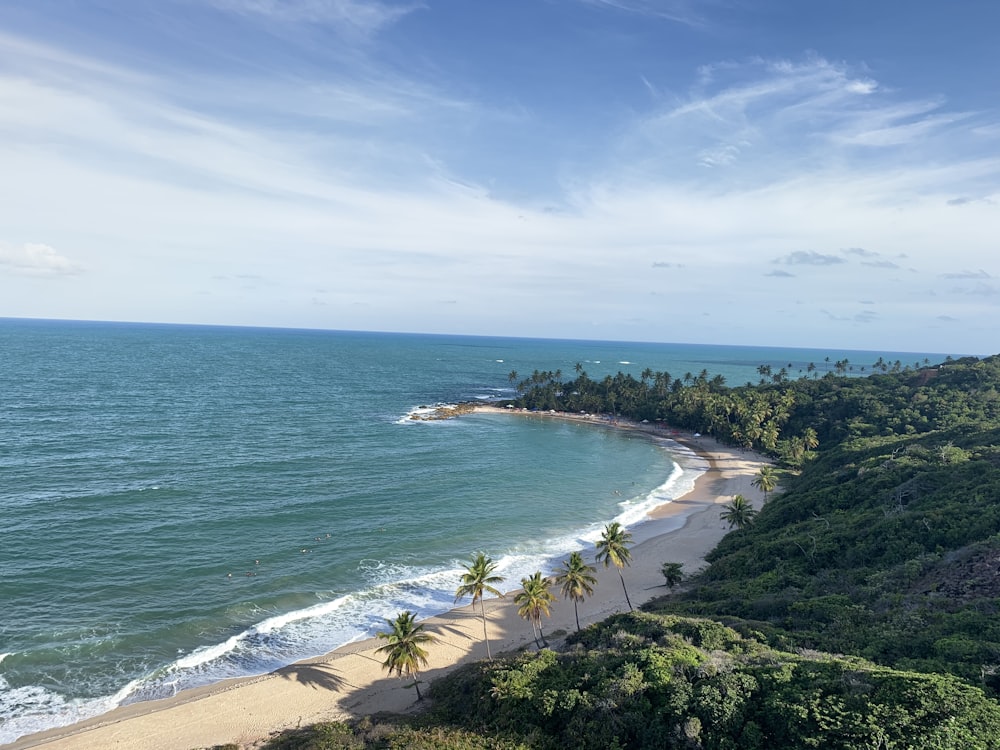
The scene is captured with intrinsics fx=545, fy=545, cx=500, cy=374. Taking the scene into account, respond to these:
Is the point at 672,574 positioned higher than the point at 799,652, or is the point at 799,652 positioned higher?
the point at 799,652

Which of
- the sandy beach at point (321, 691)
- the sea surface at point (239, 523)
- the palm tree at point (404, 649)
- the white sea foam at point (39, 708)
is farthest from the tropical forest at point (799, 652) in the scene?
the sea surface at point (239, 523)

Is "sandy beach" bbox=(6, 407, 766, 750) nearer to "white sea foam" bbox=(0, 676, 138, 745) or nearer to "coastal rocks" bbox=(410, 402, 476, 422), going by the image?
"white sea foam" bbox=(0, 676, 138, 745)

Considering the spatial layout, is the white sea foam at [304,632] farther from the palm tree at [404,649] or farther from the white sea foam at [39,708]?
the palm tree at [404,649]

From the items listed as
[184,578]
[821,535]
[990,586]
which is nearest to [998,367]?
[821,535]

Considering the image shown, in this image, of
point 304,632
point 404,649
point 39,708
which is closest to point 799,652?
point 404,649

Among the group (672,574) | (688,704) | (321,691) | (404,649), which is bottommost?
(321,691)

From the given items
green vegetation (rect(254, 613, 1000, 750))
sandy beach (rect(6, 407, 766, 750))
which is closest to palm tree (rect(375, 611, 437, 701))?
sandy beach (rect(6, 407, 766, 750))

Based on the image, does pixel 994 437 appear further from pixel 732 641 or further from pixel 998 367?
pixel 998 367

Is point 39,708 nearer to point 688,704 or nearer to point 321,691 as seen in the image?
point 321,691
